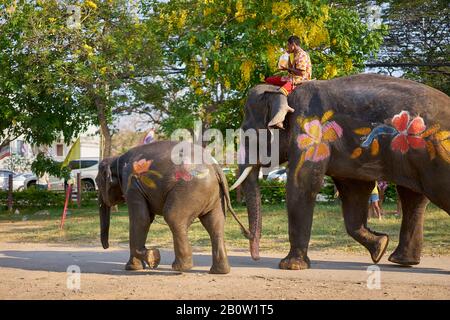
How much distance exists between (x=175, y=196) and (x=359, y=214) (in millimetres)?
2796

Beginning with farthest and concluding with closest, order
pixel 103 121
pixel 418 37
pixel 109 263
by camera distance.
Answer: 1. pixel 418 37
2. pixel 103 121
3. pixel 109 263

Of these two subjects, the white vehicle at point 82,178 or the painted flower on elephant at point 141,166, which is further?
the white vehicle at point 82,178

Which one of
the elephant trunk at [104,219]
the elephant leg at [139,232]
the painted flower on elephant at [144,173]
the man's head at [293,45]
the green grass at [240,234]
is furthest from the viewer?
the green grass at [240,234]

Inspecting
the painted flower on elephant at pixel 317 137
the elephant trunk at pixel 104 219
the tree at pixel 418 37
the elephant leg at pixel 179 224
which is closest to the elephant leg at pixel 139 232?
the elephant leg at pixel 179 224

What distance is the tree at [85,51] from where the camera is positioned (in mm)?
22375

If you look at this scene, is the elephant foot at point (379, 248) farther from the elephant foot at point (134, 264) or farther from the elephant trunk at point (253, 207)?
the elephant foot at point (134, 264)

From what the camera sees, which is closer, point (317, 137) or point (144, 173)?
→ point (144, 173)

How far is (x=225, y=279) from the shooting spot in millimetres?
9430

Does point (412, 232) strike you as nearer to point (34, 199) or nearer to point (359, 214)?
point (359, 214)

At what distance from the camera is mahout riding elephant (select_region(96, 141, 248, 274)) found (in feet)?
32.5

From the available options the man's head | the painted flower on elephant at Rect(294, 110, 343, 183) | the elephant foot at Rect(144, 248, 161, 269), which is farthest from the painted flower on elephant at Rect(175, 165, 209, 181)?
the man's head

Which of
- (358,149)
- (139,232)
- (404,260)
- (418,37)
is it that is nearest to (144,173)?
(139,232)

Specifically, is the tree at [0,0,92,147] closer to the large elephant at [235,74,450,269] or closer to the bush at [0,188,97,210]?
the bush at [0,188,97,210]

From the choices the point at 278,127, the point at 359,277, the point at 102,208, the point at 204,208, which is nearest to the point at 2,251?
the point at 102,208
